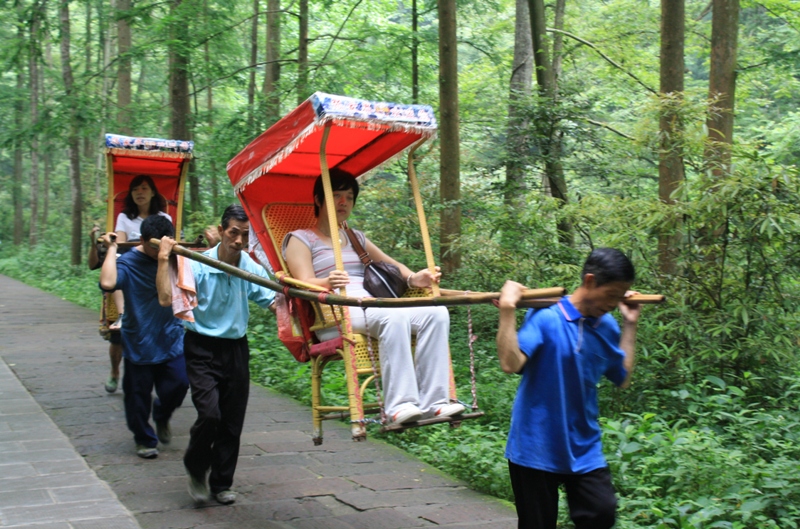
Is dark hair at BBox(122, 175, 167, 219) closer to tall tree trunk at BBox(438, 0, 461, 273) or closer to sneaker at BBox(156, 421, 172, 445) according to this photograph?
sneaker at BBox(156, 421, 172, 445)

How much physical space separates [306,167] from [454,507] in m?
2.66

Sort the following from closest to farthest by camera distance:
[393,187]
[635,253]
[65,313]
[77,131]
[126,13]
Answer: [635,253]
[393,187]
[126,13]
[77,131]
[65,313]

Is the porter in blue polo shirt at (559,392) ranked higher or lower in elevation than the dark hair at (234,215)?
lower

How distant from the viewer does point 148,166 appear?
9.53 meters

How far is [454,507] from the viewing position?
536 cm

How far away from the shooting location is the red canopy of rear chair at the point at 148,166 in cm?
891

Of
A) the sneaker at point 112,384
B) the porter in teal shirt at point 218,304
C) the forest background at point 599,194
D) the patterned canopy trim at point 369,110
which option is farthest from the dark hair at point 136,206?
the patterned canopy trim at point 369,110

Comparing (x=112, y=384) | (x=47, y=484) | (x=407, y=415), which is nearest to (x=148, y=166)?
(x=112, y=384)

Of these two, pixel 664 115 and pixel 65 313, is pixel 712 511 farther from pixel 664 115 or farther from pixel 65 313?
pixel 65 313

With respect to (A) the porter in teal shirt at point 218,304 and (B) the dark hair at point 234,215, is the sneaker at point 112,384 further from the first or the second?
(B) the dark hair at point 234,215

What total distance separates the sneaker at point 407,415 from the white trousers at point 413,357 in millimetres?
39

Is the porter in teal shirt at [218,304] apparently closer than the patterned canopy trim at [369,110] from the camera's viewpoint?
No

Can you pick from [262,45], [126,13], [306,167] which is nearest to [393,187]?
[126,13]

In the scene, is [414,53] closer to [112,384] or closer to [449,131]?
[449,131]
